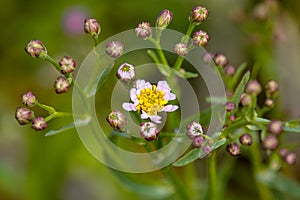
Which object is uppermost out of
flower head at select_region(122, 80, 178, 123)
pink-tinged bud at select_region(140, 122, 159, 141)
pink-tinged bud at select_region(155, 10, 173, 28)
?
pink-tinged bud at select_region(155, 10, 173, 28)

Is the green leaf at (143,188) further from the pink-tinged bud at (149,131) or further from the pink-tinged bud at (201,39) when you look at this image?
the pink-tinged bud at (201,39)

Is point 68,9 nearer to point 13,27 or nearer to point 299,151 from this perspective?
point 13,27

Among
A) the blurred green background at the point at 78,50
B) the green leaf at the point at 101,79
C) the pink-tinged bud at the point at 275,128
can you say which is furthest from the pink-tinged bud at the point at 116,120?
the blurred green background at the point at 78,50

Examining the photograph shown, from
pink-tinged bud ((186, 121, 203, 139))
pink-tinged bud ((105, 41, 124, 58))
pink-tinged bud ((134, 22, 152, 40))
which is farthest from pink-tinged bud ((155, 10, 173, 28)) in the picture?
pink-tinged bud ((186, 121, 203, 139))

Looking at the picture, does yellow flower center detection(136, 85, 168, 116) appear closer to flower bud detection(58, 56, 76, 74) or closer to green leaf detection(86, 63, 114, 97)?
green leaf detection(86, 63, 114, 97)

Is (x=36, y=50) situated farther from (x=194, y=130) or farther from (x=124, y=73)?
(x=194, y=130)
